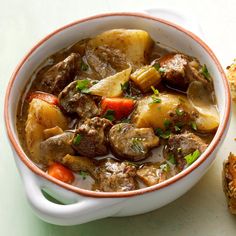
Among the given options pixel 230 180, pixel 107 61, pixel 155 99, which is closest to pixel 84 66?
pixel 107 61

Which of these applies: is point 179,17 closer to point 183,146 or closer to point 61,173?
point 183,146

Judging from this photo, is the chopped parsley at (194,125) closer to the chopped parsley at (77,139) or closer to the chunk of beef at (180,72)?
the chunk of beef at (180,72)

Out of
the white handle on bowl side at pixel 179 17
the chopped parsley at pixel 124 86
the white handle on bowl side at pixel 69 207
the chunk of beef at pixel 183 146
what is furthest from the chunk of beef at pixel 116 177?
the white handle on bowl side at pixel 179 17

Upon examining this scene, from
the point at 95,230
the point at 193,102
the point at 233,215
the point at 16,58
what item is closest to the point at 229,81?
the point at 193,102

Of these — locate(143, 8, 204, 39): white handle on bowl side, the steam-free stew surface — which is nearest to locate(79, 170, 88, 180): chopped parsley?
the steam-free stew surface

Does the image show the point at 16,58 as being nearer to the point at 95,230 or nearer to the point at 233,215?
the point at 95,230

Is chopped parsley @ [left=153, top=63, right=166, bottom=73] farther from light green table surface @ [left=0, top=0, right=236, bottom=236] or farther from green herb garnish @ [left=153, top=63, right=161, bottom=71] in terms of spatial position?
light green table surface @ [left=0, top=0, right=236, bottom=236]
